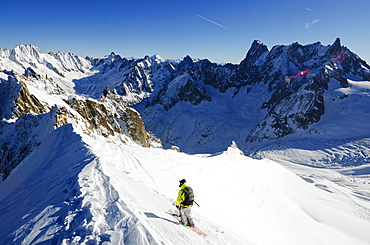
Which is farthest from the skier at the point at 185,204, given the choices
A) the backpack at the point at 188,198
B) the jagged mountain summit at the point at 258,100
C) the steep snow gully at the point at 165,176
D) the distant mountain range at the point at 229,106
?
the jagged mountain summit at the point at 258,100

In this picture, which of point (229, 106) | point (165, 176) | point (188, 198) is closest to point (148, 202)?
point (188, 198)

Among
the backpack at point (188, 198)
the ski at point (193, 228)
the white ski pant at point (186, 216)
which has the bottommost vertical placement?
the ski at point (193, 228)

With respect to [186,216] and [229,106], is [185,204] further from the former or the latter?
[229,106]

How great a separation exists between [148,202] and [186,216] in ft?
6.63

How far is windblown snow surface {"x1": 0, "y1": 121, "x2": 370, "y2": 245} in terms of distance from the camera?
625cm

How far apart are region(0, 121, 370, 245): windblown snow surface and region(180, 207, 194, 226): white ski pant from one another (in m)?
0.50

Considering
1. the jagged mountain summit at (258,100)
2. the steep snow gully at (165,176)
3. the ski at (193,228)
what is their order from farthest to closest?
the jagged mountain summit at (258,100) < the ski at (193,228) < the steep snow gully at (165,176)

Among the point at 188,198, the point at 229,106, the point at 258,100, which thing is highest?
the point at 258,100

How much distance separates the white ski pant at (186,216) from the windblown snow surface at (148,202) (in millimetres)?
498

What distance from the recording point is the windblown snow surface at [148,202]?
20.5ft

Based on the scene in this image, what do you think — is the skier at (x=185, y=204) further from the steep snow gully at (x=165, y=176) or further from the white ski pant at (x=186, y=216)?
the steep snow gully at (x=165, y=176)

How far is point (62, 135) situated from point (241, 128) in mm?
121437

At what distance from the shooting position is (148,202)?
32.1 feet

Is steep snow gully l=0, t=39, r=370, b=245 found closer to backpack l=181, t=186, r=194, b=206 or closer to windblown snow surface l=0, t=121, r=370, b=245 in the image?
windblown snow surface l=0, t=121, r=370, b=245
